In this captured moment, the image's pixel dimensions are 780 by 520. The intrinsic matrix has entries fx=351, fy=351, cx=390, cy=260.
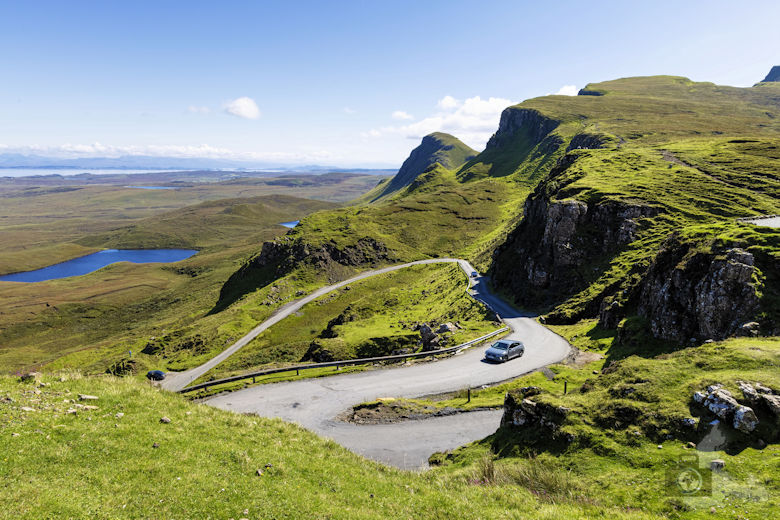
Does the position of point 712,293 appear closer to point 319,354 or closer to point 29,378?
point 319,354

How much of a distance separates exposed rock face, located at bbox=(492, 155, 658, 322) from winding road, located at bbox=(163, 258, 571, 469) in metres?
8.55

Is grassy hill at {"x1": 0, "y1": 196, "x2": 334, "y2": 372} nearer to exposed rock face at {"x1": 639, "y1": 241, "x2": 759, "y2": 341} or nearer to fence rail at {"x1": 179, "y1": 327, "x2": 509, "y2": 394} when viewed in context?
fence rail at {"x1": 179, "y1": 327, "x2": 509, "y2": 394}

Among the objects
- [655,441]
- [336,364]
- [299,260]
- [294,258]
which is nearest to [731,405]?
[655,441]

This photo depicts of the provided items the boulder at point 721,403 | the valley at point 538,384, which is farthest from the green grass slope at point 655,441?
the boulder at point 721,403

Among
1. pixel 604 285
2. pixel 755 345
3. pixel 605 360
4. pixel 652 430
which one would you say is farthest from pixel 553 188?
pixel 652 430

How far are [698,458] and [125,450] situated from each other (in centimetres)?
2177

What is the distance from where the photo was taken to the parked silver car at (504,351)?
3516 centimetres

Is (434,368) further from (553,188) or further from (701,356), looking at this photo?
(553,188)

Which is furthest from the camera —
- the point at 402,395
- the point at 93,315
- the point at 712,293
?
the point at 93,315

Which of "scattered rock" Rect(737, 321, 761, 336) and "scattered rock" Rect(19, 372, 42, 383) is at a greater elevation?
"scattered rock" Rect(737, 321, 761, 336)

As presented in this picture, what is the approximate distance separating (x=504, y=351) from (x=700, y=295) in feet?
54.6

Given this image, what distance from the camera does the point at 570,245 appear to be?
179 ft

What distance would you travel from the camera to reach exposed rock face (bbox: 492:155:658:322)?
168ft

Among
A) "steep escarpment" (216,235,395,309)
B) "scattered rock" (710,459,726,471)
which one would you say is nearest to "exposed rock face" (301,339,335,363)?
"scattered rock" (710,459,726,471)
